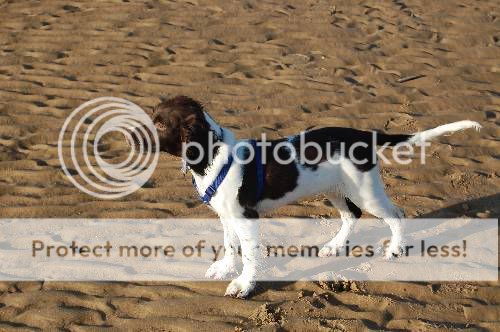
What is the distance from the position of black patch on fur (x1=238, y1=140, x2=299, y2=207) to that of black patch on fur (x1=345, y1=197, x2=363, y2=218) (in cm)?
72

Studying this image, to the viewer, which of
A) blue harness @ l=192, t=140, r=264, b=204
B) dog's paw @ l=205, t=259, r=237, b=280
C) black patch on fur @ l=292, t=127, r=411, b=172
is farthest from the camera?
dog's paw @ l=205, t=259, r=237, b=280

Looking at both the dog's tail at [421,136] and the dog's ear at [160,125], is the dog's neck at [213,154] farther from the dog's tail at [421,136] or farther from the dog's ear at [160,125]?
the dog's tail at [421,136]

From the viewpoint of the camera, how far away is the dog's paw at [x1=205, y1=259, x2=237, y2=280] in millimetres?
4543

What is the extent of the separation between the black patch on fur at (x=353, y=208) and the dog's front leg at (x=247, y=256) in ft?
2.98

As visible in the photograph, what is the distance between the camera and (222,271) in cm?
455

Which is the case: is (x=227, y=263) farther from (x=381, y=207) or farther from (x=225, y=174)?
(x=381, y=207)

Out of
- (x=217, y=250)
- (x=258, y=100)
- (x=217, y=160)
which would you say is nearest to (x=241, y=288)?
(x=217, y=250)

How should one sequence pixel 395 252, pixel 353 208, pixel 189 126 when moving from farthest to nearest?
pixel 353 208 < pixel 395 252 < pixel 189 126

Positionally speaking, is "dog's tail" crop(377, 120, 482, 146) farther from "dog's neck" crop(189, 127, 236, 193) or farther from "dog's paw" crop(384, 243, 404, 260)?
"dog's neck" crop(189, 127, 236, 193)

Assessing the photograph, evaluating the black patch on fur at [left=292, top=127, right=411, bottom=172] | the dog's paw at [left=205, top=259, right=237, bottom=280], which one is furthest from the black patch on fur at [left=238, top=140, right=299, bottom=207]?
the dog's paw at [left=205, top=259, right=237, bottom=280]

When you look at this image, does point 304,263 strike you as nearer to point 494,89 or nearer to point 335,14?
point 494,89

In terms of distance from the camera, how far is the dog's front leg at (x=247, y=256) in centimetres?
415

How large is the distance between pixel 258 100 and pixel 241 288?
10.5 feet

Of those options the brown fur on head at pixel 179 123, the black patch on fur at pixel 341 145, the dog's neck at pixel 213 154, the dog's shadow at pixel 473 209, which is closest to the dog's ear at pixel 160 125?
the brown fur on head at pixel 179 123
